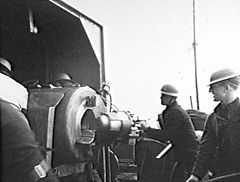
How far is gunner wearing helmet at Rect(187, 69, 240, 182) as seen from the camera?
7.90ft

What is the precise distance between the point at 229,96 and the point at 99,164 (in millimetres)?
1151

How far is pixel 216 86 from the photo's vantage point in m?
2.53

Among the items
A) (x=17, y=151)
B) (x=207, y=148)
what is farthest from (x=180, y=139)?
(x=17, y=151)

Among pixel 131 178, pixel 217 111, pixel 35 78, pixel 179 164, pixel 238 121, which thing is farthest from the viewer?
pixel 131 178

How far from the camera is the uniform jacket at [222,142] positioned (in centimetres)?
241

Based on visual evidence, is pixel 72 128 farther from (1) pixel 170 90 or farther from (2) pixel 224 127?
(1) pixel 170 90

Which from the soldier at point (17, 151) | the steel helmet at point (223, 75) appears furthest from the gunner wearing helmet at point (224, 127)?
the soldier at point (17, 151)

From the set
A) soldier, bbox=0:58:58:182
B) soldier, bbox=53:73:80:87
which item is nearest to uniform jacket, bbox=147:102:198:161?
soldier, bbox=53:73:80:87

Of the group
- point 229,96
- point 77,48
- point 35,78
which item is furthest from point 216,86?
point 35,78

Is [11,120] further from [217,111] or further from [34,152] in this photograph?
[217,111]

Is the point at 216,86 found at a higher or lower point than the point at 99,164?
higher

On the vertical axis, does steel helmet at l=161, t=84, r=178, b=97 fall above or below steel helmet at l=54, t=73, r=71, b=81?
below

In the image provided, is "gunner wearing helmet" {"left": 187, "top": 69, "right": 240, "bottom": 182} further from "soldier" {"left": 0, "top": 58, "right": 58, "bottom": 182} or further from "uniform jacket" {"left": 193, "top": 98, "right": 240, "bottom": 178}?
"soldier" {"left": 0, "top": 58, "right": 58, "bottom": 182}

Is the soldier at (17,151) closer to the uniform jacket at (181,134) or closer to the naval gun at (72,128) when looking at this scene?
the naval gun at (72,128)
